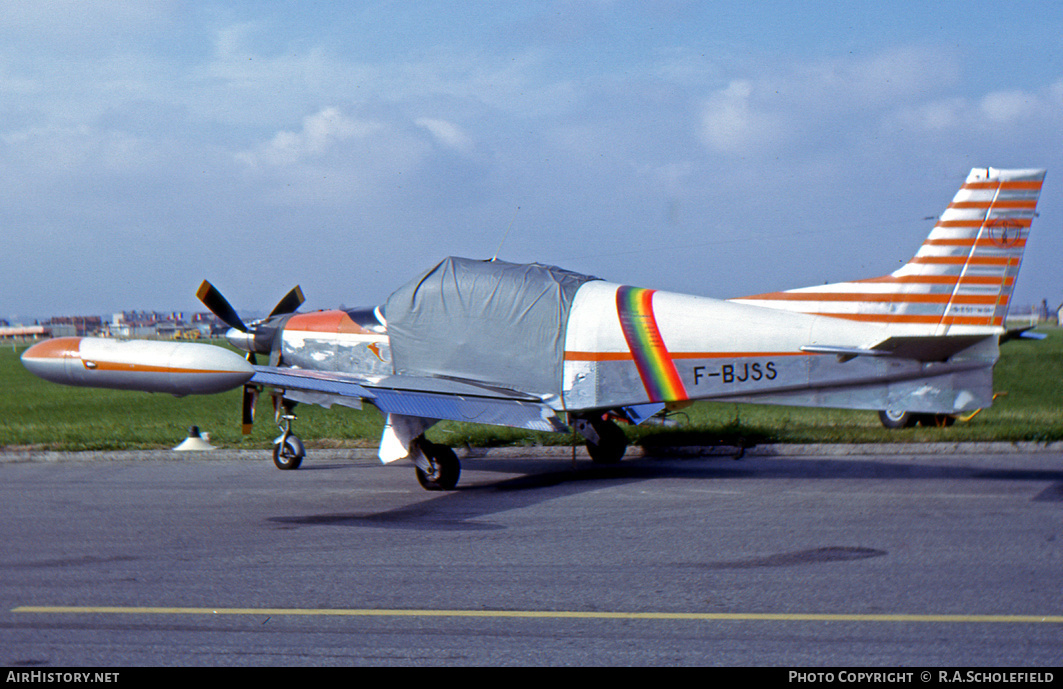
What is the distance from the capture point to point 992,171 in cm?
959

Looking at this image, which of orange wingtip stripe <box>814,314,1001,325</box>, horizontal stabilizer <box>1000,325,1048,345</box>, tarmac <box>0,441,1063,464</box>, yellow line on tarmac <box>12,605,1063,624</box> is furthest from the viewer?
tarmac <box>0,441,1063,464</box>

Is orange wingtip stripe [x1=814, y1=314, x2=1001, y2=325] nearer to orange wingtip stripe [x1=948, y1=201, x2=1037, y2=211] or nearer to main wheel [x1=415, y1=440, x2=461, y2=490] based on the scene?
A: orange wingtip stripe [x1=948, y1=201, x2=1037, y2=211]

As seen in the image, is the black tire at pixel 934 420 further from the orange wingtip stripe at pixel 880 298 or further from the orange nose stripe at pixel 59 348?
the orange nose stripe at pixel 59 348

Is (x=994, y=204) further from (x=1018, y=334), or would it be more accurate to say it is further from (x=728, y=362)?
(x=728, y=362)

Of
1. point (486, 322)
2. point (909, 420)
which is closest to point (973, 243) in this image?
point (486, 322)

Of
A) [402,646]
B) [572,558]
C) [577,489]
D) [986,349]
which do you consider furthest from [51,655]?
[986,349]

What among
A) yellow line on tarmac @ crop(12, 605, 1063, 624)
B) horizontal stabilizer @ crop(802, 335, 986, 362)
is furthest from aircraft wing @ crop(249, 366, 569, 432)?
yellow line on tarmac @ crop(12, 605, 1063, 624)

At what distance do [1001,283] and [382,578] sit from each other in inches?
276

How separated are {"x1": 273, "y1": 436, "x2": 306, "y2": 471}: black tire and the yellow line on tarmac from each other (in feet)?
21.0

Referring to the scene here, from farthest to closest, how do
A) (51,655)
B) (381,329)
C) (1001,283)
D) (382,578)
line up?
(381,329)
(1001,283)
(382,578)
(51,655)

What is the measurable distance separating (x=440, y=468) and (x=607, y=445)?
10.3 feet

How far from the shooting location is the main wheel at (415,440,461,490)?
10.2 meters

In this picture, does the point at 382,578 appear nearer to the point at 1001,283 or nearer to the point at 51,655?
the point at 51,655

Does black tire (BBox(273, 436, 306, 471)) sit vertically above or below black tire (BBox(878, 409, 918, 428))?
above
